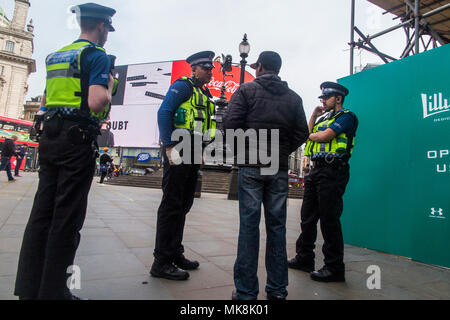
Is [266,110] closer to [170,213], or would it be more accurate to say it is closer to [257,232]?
[257,232]

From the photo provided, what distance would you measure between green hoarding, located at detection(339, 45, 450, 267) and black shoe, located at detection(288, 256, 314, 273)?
1.55m

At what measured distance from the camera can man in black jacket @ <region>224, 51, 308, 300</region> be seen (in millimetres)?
1856

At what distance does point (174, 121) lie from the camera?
7.92 feet

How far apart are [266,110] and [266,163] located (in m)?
0.38

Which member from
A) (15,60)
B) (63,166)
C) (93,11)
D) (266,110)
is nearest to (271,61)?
(266,110)

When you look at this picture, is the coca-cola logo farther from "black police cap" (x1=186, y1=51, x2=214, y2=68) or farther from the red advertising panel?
"black police cap" (x1=186, y1=51, x2=214, y2=68)

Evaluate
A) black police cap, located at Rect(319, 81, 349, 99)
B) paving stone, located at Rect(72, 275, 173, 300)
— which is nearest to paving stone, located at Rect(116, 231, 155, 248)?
paving stone, located at Rect(72, 275, 173, 300)

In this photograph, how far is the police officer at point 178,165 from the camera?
2248 millimetres

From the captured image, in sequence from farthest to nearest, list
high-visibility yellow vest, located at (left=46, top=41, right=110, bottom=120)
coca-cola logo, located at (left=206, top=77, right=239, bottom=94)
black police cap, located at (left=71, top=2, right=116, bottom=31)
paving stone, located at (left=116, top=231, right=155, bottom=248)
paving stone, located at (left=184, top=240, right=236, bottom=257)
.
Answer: coca-cola logo, located at (left=206, top=77, right=239, bottom=94)
paving stone, located at (left=116, top=231, right=155, bottom=248)
paving stone, located at (left=184, top=240, right=236, bottom=257)
black police cap, located at (left=71, top=2, right=116, bottom=31)
high-visibility yellow vest, located at (left=46, top=41, right=110, bottom=120)

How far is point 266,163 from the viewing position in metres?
1.95

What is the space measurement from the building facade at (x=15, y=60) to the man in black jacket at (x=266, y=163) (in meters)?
54.2

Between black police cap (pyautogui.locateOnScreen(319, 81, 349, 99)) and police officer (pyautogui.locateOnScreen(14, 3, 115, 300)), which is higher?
black police cap (pyautogui.locateOnScreen(319, 81, 349, 99))
